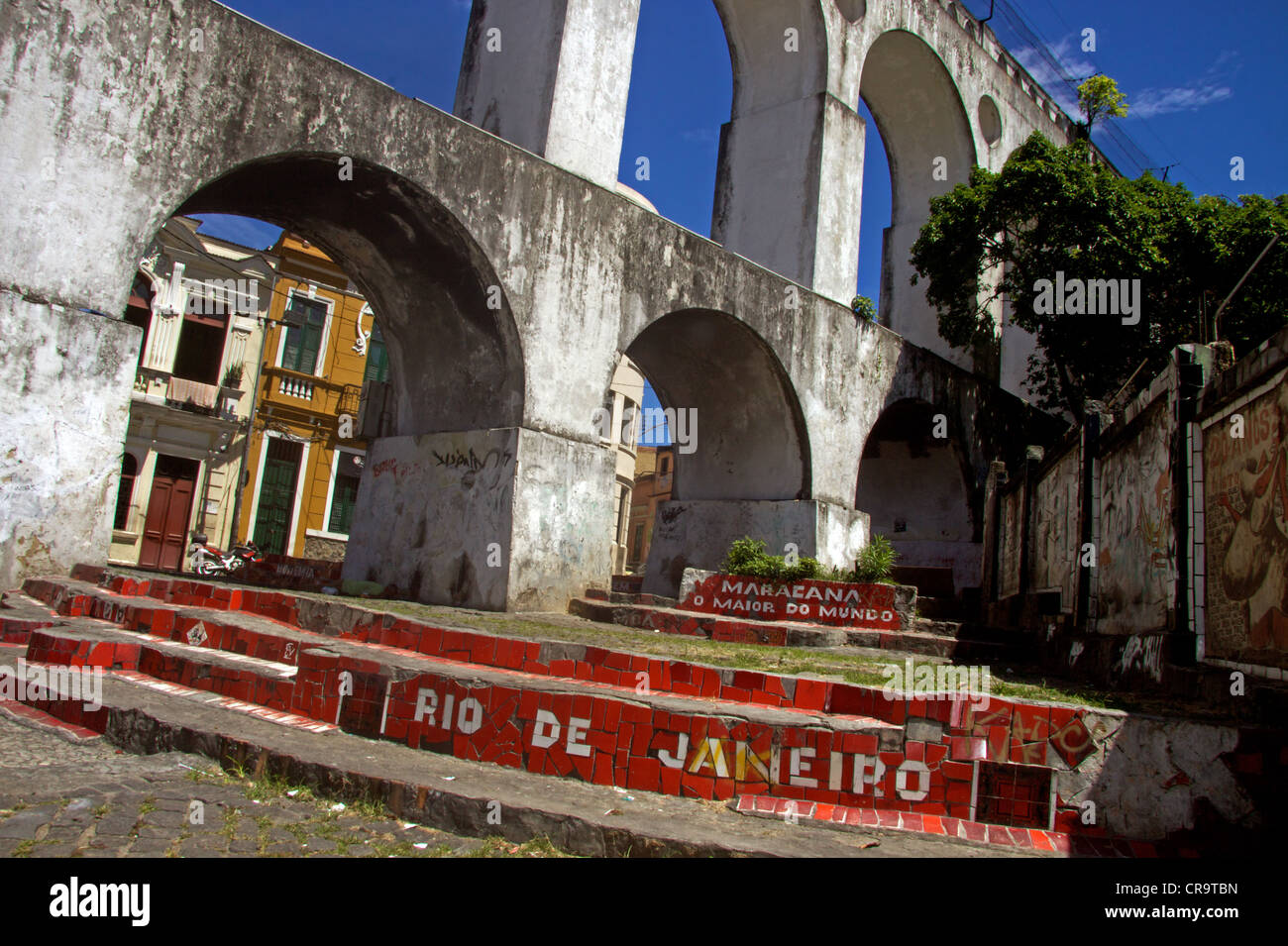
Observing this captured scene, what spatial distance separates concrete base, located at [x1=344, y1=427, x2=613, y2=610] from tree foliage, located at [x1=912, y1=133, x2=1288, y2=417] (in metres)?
7.49

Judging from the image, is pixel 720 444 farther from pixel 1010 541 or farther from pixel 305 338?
pixel 305 338

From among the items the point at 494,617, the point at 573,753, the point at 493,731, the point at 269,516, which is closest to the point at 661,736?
the point at 573,753

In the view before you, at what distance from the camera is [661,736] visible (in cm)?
405

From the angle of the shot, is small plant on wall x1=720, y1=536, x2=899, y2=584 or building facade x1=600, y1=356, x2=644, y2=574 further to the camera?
building facade x1=600, y1=356, x2=644, y2=574

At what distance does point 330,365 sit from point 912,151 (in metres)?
13.2

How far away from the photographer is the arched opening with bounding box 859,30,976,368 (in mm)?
18156

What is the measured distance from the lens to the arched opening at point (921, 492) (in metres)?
16.0

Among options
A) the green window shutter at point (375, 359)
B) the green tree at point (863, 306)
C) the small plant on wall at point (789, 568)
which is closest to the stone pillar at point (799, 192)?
the green tree at point (863, 306)

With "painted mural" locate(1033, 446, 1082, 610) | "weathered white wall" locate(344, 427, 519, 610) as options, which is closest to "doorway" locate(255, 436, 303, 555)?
"weathered white wall" locate(344, 427, 519, 610)

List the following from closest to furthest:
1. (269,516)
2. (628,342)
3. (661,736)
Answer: (661,736)
(628,342)
(269,516)

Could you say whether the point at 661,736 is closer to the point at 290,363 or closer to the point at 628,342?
the point at 628,342

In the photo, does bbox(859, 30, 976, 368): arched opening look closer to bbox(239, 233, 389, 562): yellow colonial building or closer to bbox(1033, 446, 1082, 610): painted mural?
bbox(1033, 446, 1082, 610): painted mural

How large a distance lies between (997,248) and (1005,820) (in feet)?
39.2

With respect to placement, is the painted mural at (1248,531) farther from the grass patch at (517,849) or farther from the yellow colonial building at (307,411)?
the yellow colonial building at (307,411)
